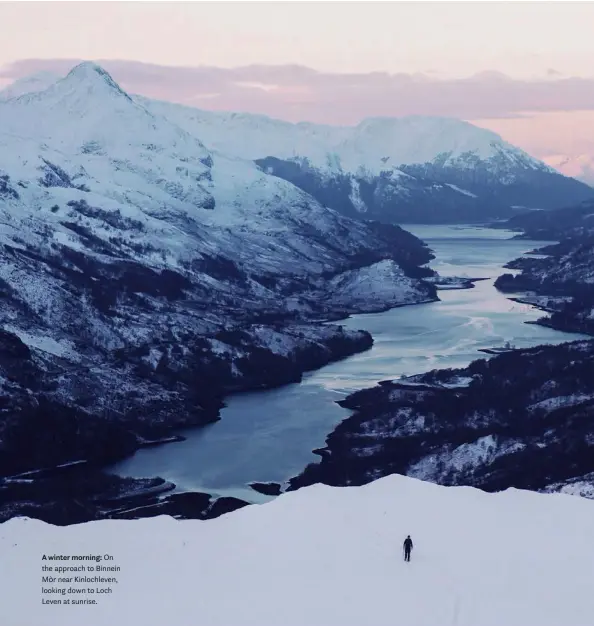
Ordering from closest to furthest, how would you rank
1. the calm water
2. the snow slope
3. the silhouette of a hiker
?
the snow slope
the silhouette of a hiker
the calm water

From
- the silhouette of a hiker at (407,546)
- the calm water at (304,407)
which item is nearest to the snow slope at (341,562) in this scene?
the silhouette of a hiker at (407,546)

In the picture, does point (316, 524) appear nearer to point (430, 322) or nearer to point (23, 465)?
point (23, 465)

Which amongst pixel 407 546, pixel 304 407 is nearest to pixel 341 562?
pixel 407 546

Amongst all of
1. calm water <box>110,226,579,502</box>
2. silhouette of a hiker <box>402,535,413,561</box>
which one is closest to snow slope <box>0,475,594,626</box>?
silhouette of a hiker <box>402,535,413,561</box>

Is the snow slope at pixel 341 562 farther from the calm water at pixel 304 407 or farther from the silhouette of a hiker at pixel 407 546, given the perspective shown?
the calm water at pixel 304 407

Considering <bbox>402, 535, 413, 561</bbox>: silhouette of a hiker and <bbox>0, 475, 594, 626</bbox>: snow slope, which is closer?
<bbox>0, 475, 594, 626</bbox>: snow slope

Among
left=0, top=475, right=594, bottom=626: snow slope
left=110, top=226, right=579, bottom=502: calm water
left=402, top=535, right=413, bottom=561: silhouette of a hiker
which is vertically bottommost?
left=110, top=226, right=579, bottom=502: calm water

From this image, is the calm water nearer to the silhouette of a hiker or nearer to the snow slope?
the snow slope
